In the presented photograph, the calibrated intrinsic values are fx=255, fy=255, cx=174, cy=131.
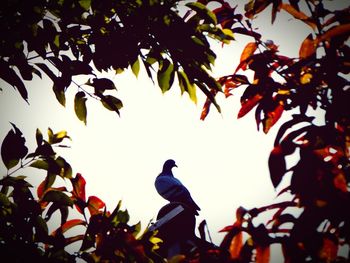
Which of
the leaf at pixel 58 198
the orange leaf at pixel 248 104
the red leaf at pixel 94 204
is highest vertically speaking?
the orange leaf at pixel 248 104

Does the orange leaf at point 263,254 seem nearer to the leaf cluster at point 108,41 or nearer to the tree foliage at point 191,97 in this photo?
the tree foliage at point 191,97

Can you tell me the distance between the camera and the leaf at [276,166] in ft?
2.30

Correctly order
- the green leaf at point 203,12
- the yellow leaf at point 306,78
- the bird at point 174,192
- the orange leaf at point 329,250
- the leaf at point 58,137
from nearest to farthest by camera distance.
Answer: the orange leaf at point 329,250, the yellow leaf at point 306,78, the green leaf at point 203,12, the leaf at point 58,137, the bird at point 174,192

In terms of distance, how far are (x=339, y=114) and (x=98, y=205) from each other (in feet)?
3.75

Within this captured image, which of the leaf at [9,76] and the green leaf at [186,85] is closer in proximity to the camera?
the leaf at [9,76]

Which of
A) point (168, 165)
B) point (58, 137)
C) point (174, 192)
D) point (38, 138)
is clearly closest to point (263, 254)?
point (38, 138)

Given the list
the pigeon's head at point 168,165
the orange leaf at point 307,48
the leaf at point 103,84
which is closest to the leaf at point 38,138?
the leaf at point 103,84

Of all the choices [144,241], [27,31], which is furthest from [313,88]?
[27,31]

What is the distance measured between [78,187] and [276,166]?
100cm

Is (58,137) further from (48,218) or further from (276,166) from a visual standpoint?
(276,166)

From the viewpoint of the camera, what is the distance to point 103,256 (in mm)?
1084

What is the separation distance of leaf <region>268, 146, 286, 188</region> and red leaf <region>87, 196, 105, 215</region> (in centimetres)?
94

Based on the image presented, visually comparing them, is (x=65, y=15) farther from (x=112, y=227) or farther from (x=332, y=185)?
(x=332, y=185)

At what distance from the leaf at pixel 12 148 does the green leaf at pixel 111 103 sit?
0.44m
